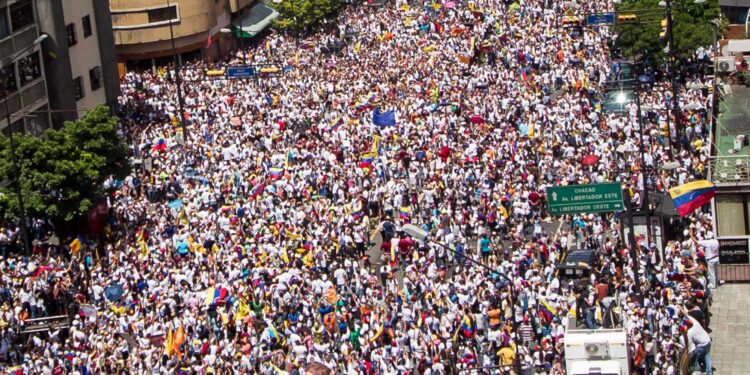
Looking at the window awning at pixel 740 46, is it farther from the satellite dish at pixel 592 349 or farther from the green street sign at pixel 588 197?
the satellite dish at pixel 592 349

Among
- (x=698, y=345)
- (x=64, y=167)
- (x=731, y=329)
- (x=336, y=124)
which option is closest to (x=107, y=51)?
(x=336, y=124)

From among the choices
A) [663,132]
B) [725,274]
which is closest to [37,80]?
[663,132]

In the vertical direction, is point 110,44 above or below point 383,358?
above

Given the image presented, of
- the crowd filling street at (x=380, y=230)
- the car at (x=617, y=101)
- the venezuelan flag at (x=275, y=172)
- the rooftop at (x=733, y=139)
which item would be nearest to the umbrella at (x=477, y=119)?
the crowd filling street at (x=380, y=230)

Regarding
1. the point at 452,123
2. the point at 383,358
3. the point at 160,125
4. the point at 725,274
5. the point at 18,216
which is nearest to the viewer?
the point at 383,358

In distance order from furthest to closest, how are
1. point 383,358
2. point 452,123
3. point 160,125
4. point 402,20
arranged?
point 402,20
point 160,125
point 452,123
point 383,358

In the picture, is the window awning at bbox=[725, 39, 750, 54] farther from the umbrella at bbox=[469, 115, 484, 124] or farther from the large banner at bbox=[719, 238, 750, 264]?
the large banner at bbox=[719, 238, 750, 264]

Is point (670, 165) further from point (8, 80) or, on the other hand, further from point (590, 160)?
point (8, 80)

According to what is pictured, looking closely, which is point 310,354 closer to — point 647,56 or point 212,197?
point 212,197
